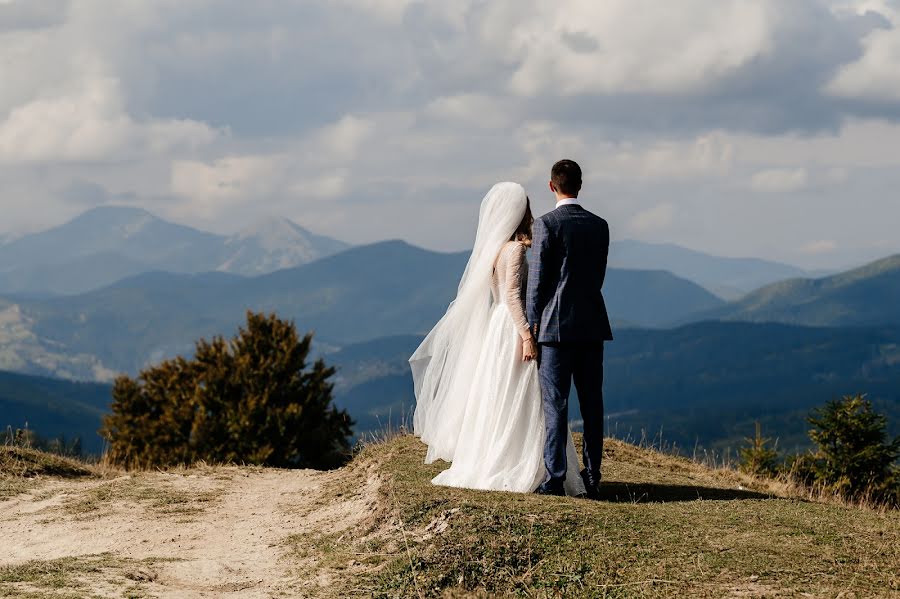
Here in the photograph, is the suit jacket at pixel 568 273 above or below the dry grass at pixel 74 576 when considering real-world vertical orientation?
above

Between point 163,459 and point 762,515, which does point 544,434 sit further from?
point 163,459

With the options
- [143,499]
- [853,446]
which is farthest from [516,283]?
[853,446]

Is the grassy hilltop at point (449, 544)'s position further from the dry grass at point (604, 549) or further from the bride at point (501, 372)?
the bride at point (501, 372)

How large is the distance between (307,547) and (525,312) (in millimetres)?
3679

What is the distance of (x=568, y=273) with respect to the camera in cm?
1017

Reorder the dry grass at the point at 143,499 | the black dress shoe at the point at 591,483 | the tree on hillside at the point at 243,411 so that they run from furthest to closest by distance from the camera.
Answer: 1. the tree on hillside at the point at 243,411
2. the dry grass at the point at 143,499
3. the black dress shoe at the point at 591,483

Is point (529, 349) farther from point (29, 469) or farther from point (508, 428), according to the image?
point (29, 469)

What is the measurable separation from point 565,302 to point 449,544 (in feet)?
9.65

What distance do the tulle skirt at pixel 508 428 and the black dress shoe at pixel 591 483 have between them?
9 centimetres

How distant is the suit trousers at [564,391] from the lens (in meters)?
10.3

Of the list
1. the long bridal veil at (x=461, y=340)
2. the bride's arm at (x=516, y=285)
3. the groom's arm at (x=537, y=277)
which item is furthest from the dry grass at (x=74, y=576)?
the groom's arm at (x=537, y=277)

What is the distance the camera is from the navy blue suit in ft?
33.2

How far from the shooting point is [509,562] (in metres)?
8.84

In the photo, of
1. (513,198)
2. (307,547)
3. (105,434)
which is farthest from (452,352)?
(105,434)
